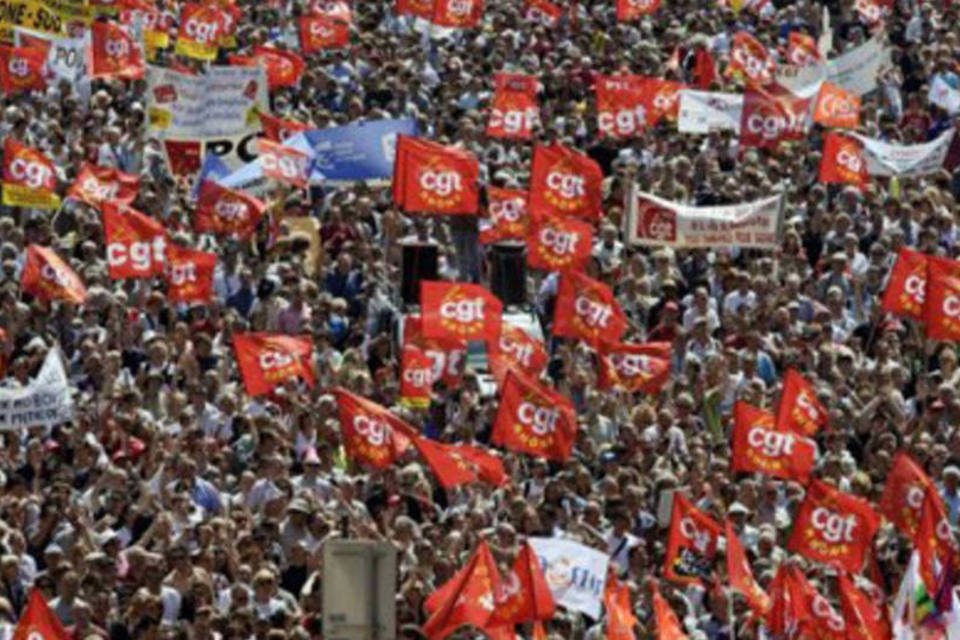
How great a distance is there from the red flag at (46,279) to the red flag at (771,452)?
525 centimetres

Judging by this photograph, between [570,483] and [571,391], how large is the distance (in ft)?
9.19

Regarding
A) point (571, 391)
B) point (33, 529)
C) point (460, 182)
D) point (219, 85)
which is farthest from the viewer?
point (219, 85)

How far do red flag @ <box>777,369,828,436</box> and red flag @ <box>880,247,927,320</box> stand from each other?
2.08 meters

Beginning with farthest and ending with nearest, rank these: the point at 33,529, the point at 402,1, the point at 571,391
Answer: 1. the point at 402,1
2. the point at 571,391
3. the point at 33,529

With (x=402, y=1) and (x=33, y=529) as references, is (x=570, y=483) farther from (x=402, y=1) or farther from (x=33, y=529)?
(x=402, y=1)

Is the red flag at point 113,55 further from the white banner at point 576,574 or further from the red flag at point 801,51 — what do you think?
the white banner at point 576,574

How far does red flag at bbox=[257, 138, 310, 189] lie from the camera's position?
131 feet

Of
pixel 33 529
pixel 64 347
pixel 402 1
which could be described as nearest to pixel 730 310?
pixel 64 347

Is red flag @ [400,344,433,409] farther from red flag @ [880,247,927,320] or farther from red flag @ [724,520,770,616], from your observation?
red flag @ [724,520,770,616]

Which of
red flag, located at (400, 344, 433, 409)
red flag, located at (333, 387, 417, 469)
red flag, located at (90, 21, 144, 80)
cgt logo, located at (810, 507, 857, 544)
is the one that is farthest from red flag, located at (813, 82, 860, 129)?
cgt logo, located at (810, 507, 857, 544)

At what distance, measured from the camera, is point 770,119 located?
42344 millimetres

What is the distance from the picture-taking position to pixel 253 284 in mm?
37938

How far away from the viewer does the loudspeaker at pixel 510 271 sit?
38531 mm

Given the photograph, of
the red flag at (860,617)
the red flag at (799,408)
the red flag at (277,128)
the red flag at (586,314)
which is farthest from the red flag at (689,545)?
the red flag at (277,128)
